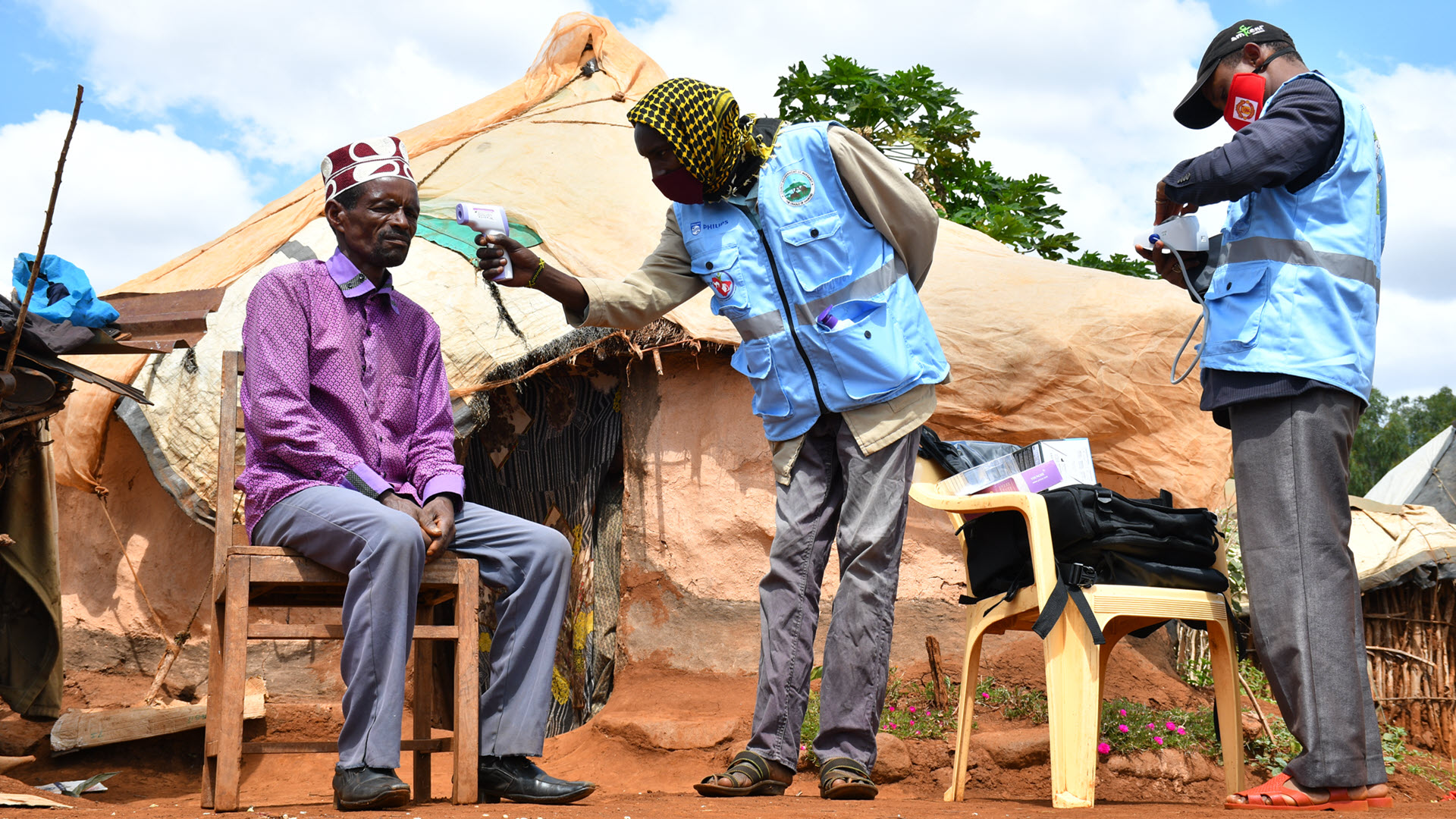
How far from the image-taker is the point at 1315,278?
2756 mm

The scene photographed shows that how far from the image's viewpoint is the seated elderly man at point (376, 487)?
2.78 meters

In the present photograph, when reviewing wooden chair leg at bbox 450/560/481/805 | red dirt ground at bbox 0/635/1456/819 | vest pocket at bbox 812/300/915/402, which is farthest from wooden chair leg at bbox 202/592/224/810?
vest pocket at bbox 812/300/915/402

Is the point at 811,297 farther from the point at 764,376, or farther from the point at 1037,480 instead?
the point at 1037,480

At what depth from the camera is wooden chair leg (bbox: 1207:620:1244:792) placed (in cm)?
311

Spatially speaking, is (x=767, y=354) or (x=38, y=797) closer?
(x=38, y=797)

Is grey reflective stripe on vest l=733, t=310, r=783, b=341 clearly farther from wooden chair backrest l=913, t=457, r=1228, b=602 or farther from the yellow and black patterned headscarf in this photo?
wooden chair backrest l=913, t=457, r=1228, b=602

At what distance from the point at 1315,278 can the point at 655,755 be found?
295 centimetres

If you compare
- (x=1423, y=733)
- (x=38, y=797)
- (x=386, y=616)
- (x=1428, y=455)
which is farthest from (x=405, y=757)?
(x=1428, y=455)

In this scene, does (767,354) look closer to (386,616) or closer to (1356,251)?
(386,616)

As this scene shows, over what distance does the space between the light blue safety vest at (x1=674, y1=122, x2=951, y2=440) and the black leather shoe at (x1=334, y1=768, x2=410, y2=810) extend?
1.38 m

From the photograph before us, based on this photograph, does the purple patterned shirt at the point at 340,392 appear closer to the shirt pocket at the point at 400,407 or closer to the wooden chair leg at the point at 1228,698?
the shirt pocket at the point at 400,407

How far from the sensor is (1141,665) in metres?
5.38

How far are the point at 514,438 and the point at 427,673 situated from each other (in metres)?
2.53

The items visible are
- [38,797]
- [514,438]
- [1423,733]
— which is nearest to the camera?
[38,797]
